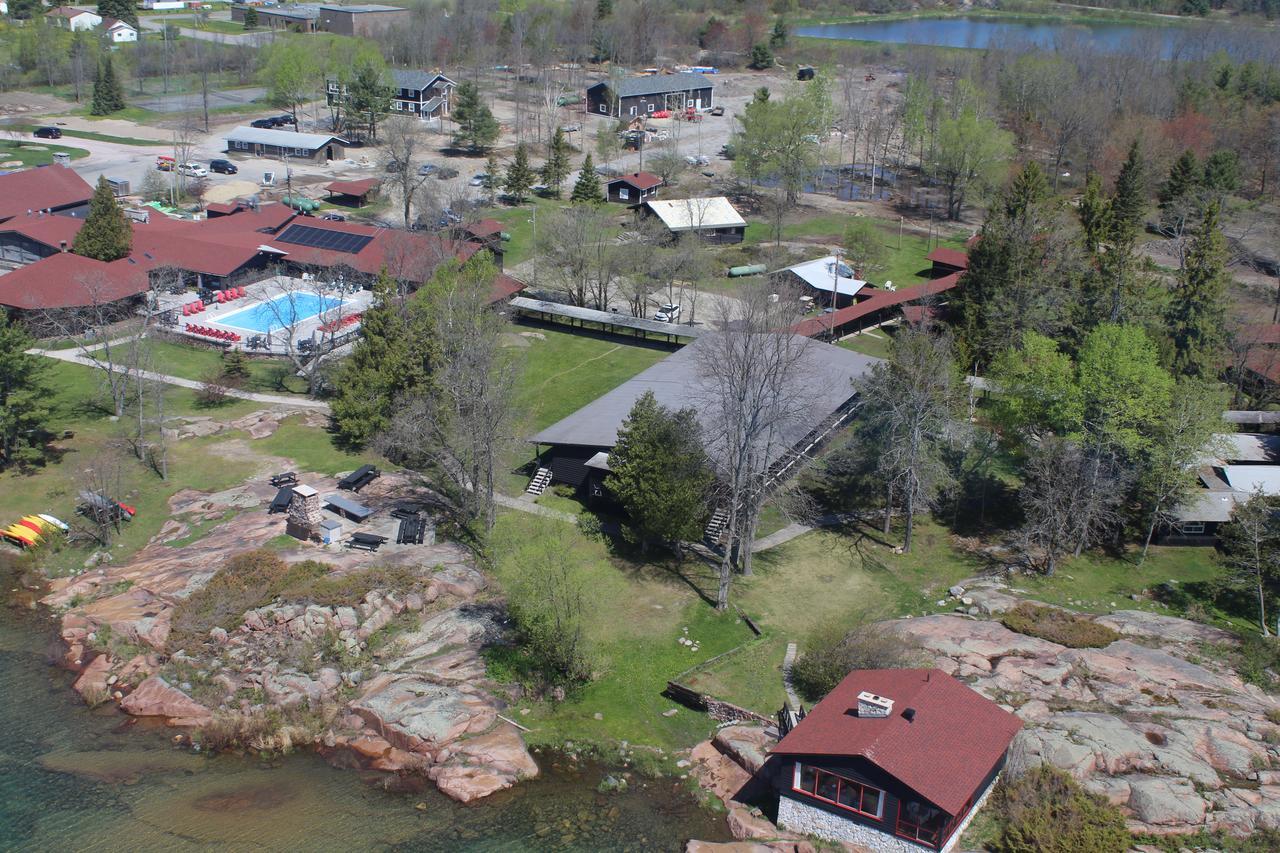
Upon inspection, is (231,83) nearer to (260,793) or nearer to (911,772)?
(260,793)

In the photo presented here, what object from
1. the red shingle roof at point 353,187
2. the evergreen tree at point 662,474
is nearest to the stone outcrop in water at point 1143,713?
the evergreen tree at point 662,474

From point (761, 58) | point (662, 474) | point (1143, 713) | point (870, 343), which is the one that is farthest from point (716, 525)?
point (761, 58)

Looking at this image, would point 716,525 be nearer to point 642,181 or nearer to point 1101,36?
point 642,181

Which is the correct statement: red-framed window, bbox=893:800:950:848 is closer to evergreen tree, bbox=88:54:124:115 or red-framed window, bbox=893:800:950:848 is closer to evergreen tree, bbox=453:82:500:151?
evergreen tree, bbox=453:82:500:151

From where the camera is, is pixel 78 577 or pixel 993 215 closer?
pixel 78 577

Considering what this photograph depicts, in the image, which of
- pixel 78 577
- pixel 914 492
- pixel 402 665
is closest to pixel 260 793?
pixel 402 665

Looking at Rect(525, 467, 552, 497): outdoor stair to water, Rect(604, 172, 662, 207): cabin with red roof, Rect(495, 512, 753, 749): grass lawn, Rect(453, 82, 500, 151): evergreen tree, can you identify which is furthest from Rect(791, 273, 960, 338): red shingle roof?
Rect(453, 82, 500, 151): evergreen tree
